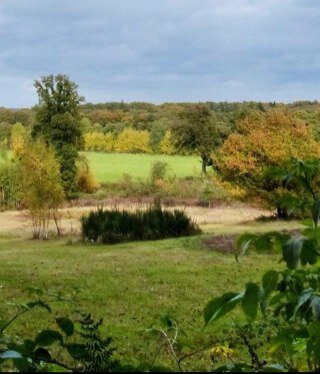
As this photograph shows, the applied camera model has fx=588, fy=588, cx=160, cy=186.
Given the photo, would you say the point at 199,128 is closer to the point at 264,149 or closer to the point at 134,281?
the point at 264,149

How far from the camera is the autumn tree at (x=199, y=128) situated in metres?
57.7

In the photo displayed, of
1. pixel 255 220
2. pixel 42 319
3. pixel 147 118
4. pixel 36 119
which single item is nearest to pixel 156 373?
pixel 42 319

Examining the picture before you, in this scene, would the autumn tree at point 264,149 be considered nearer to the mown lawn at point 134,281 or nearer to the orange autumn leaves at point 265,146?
the orange autumn leaves at point 265,146

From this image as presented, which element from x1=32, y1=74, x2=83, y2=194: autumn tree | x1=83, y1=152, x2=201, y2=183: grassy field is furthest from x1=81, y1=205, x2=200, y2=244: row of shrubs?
x1=83, y1=152, x2=201, y2=183: grassy field

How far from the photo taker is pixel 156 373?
0.97 m

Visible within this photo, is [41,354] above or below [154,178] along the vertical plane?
above

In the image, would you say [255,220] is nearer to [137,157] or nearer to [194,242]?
[194,242]

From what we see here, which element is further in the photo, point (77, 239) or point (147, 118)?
point (147, 118)

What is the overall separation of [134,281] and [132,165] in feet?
180

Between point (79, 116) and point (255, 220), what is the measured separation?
18311 millimetres

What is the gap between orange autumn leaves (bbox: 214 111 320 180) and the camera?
2646cm

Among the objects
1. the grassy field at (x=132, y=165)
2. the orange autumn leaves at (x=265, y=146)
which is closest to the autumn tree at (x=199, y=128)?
the grassy field at (x=132, y=165)

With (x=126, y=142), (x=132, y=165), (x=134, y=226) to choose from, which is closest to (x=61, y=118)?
(x=134, y=226)

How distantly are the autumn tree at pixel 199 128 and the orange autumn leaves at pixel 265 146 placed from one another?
94.3 feet
